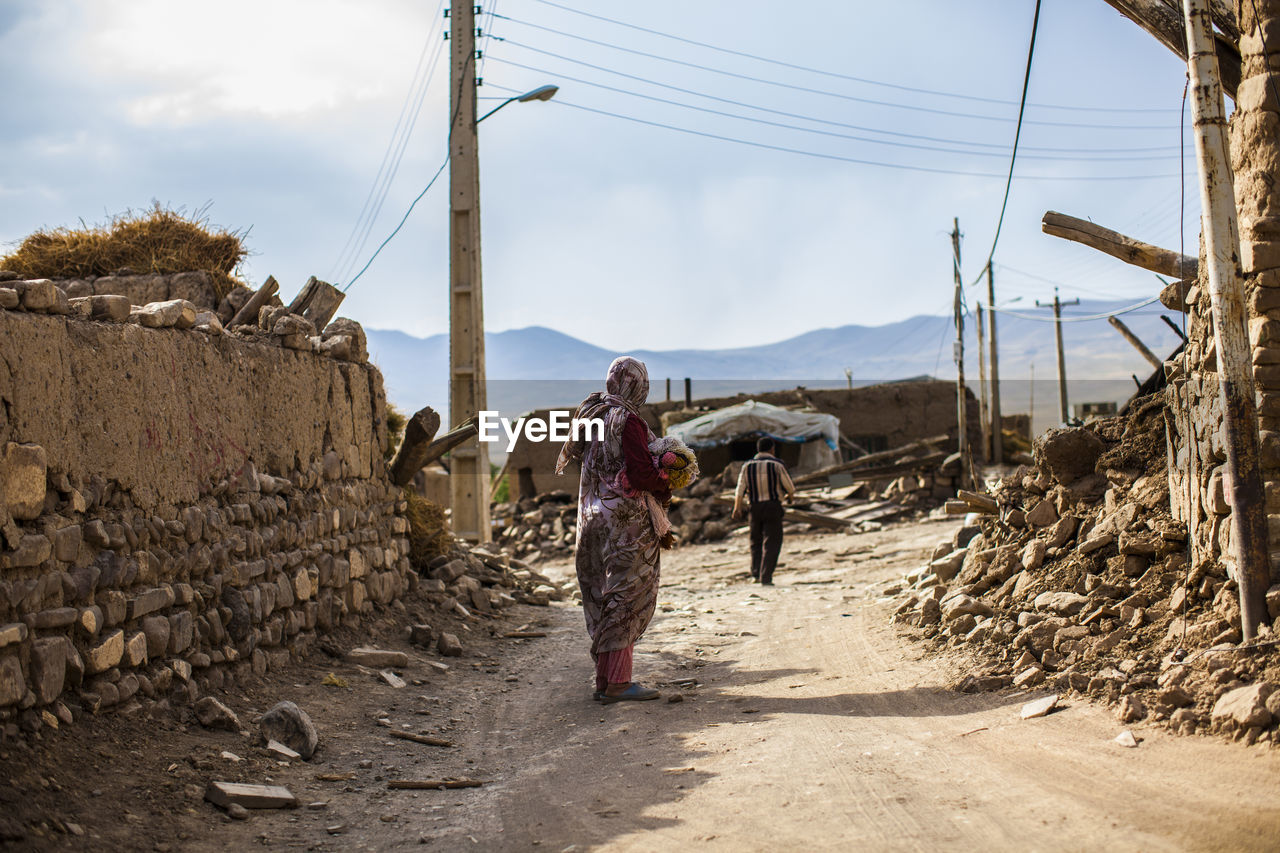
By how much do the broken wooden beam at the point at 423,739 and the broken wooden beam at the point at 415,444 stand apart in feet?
9.79

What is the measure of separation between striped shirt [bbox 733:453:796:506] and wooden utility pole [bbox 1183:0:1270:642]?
7049 millimetres

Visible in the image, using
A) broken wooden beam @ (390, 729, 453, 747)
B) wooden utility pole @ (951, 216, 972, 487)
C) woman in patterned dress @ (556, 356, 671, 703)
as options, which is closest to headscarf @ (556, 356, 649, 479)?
woman in patterned dress @ (556, 356, 671, 703)

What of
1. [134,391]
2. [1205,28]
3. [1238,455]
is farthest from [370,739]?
[1205,28]

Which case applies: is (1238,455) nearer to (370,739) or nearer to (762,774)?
(762,774)

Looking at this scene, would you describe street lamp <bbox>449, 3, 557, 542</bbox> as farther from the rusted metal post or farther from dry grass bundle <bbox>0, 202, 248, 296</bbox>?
the rusted metal post

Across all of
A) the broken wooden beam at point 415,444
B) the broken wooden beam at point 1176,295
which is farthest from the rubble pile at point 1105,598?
the broken wooden beam at point 415,444

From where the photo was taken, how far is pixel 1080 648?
4992 millimetres

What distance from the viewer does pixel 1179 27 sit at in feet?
16.9

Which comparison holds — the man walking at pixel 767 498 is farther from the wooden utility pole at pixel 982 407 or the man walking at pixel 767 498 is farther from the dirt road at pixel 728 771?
the wooden utility pole at pixel 982 407

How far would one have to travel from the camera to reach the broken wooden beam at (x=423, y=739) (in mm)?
5137

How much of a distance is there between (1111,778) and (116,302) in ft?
14.5

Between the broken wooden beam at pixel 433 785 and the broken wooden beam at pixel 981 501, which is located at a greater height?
the broken wooden beam at pixel 981 501

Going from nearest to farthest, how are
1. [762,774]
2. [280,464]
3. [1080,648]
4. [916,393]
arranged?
1. [762,774]
2. [1080,648]
3. [280,464]
4. [916,393]

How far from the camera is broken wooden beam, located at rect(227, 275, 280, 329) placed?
22.1 feet
